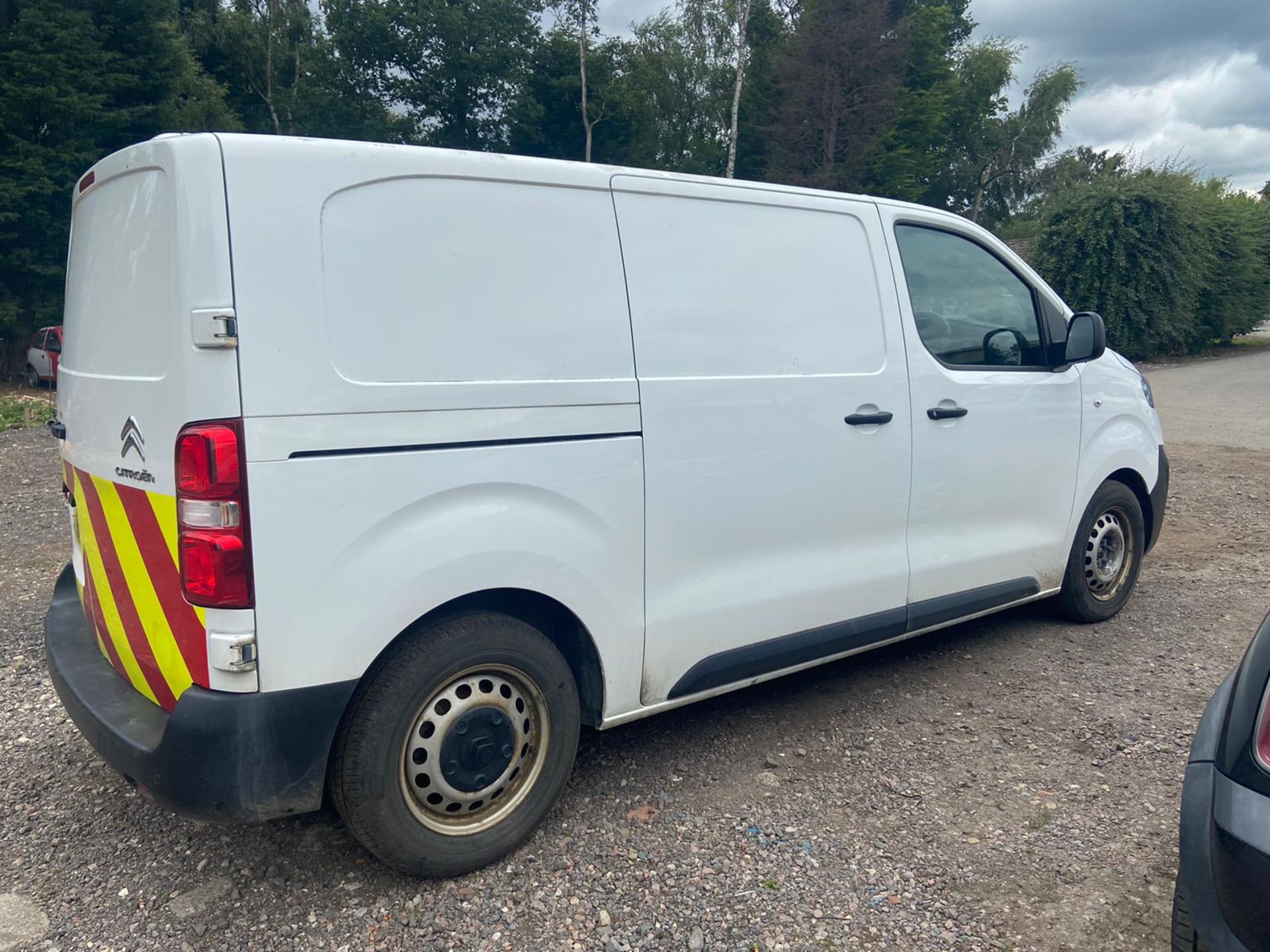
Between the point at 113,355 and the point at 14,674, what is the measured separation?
233cm

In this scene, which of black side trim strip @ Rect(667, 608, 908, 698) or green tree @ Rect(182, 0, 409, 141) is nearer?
black side trim strip @ Rect(667, 608, 908, 698)

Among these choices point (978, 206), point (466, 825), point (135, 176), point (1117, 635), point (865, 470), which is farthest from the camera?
point (978, 206)

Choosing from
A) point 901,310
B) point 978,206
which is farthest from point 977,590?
point 978,206

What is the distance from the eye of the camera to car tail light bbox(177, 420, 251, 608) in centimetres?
219

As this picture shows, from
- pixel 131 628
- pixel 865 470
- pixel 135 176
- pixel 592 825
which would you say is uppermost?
pixel 135 176

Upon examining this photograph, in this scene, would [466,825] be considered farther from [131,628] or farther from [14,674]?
[14,674]

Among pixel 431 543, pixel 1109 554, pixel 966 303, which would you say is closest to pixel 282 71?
pixel 966 303

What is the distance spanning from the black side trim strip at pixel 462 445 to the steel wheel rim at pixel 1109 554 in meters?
2.90

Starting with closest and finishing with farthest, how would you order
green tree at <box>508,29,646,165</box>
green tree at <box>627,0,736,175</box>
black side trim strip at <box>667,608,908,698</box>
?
black side trim strip at <box>667,608,908,698</box> → green tree at <box>508,29,646,165</box> → green tree at <box>627,0,736,175</box>

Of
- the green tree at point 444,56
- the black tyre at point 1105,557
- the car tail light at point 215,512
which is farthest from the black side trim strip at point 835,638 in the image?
the green tree at point 444,56

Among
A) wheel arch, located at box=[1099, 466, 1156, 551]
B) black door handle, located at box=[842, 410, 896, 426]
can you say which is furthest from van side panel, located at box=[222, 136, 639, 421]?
wheel arch, located at box=[1099, 466, 1156, 551]

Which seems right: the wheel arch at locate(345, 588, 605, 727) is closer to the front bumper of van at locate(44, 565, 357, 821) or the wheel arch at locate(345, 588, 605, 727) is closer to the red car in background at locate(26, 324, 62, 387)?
the front bumper of van at locate(44, 565, 357, 821)

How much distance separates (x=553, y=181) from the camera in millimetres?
2756

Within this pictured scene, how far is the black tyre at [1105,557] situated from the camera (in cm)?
455
